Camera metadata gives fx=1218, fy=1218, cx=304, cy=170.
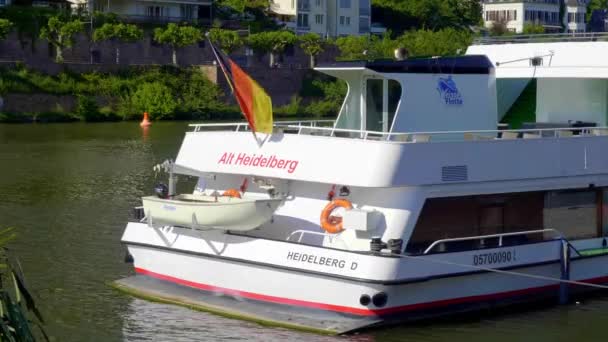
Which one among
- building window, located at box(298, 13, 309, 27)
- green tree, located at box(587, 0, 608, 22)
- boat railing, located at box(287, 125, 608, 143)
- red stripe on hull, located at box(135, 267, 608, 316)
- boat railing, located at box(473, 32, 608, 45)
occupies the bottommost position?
red stripe on hull, located at box(135, 267, 608, 316)

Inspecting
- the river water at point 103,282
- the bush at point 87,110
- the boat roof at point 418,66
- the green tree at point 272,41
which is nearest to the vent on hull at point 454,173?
the boat roof at point 418,66

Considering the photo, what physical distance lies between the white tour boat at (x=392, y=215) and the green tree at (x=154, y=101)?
124 feet

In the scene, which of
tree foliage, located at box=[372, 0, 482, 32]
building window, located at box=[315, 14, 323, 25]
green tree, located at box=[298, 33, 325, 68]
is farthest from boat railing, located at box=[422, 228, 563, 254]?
tree foliage, located at box=[372, 0, 482, 32]

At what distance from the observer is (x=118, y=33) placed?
200 feet

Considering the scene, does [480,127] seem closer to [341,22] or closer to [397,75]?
[397,75]

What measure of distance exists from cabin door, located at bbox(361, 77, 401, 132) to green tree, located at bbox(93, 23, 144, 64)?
151 feet

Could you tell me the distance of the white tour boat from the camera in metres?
14.2

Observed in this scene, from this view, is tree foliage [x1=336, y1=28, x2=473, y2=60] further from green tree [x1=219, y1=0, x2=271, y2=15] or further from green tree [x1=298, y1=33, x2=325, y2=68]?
green tree [x1=219, y1=0, x2=271, y2=15]

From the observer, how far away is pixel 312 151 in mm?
14875

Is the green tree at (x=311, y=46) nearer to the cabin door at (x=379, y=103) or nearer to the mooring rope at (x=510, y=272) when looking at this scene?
the cabin door at (x=379, y=103)

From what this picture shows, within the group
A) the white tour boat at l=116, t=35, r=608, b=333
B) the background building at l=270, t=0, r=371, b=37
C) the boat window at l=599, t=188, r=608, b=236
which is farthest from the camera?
the background building at l=270, t=0, r=371, b=37

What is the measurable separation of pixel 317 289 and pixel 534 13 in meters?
90.9

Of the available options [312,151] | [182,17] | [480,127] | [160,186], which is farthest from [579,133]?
[182,17]

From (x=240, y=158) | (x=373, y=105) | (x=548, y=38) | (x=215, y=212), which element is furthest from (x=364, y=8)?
(x=215, y=212)
